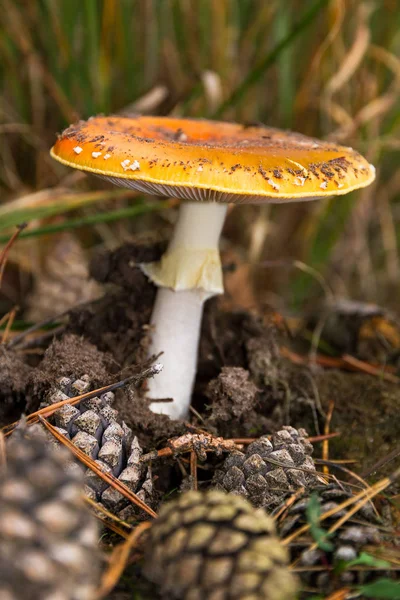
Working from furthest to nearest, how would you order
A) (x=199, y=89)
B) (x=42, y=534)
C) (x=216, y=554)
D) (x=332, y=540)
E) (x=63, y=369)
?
(x=199, y=89)
(x=63, y=369)
(x=332, y=540)
(x=216, y=554)
(x=42, y=534)

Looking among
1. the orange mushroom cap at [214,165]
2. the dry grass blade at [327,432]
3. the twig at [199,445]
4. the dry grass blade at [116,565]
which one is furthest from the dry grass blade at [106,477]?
the orange mushroom cap at [214,165]

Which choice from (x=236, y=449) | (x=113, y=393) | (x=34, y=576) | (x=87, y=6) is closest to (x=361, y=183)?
(x=236, y=449)

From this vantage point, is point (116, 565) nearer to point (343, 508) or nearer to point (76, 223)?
point (343, 508)

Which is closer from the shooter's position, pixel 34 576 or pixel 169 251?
pixel 34 576

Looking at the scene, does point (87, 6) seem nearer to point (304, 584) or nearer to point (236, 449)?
point (236, 449)

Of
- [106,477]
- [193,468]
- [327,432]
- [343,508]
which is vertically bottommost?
[327,432]

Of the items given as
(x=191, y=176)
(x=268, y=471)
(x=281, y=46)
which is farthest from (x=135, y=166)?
(x=281, y=46)

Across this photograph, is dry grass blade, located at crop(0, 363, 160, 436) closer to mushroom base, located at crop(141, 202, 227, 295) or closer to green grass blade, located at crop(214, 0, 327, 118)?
mushroom base, located at crop(141, 202, 227, 295)
